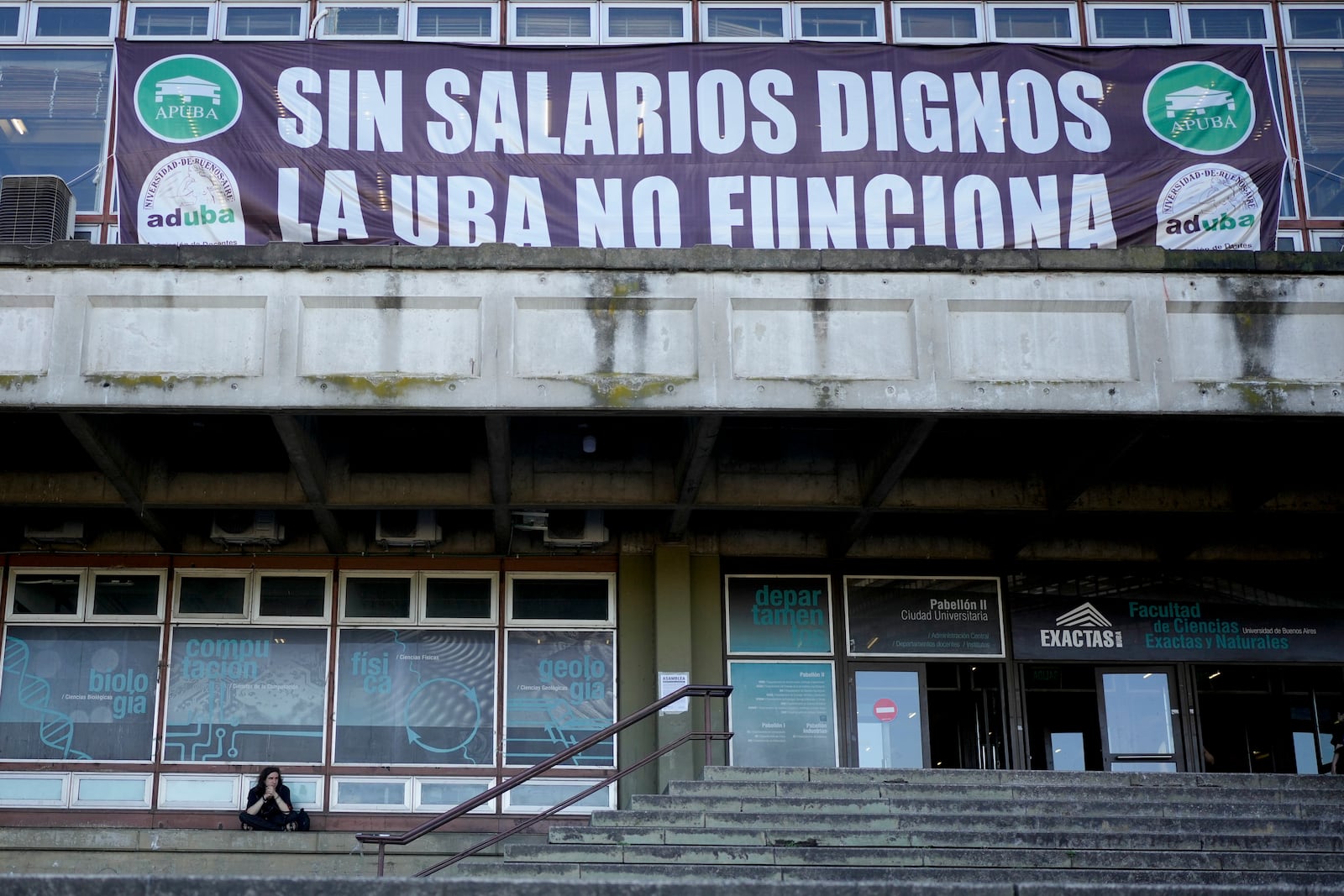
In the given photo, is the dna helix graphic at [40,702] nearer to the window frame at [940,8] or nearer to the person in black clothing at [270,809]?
the person in black clothing at [270,809]

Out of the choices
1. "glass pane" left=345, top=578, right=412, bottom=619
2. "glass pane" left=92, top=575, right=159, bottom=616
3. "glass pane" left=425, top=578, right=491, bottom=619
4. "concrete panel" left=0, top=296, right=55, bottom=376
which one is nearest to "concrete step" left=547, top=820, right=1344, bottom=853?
"glass pane" left=425, top=578, right=491, bottom=619

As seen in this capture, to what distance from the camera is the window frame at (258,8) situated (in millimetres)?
18828

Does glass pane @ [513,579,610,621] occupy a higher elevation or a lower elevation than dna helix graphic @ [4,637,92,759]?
higher

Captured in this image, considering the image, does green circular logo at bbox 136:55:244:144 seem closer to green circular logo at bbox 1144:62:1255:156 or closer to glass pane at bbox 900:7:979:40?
glass pane at bbox 900:7:979:40

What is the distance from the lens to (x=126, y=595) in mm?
17172

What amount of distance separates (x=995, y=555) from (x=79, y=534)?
10727mm

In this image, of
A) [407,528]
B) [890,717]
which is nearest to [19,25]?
[407,528]

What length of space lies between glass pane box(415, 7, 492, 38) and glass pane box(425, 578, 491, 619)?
715cm

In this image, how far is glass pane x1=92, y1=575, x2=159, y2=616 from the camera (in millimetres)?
Result: 17109

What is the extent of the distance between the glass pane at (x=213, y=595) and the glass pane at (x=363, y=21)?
23.7ft

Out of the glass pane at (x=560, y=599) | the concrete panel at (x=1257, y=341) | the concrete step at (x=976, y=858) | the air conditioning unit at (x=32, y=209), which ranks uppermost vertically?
the air conditioning unit at (x=32, y=209)

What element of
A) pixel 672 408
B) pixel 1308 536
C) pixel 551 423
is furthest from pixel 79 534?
pixel 1308 536

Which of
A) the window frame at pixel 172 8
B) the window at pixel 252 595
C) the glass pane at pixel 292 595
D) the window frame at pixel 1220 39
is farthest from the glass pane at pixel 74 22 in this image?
the window frame at pixel 1220 39

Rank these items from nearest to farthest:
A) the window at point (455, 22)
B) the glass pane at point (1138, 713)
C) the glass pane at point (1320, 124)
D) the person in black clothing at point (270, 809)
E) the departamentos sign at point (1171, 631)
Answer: the person in black clothing at point (270, 809) → the glass pane at point (1138, 713) → the departamentos sign at point (1171, 631) → the glass pane at point (1320, 124) → the window at point (455, 22)
